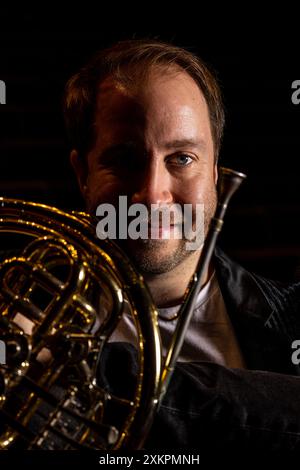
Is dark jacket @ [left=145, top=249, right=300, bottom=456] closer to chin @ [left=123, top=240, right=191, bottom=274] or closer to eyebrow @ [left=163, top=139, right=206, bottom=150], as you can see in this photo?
chin @ [left=123, top=240, right=191, bottom=274]

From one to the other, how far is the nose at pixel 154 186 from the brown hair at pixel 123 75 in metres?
0.17

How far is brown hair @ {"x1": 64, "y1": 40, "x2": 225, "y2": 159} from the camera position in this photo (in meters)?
1.13

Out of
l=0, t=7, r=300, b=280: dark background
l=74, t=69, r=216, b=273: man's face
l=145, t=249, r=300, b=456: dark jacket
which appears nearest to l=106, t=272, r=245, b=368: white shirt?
l=74, t=69, r=216, b=273: man's face

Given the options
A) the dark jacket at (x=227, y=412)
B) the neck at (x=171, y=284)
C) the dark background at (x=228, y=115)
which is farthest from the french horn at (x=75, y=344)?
the dark background at (x=228, y=115)

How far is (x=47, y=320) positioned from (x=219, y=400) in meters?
0.25

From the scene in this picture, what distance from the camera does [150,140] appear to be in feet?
3.37

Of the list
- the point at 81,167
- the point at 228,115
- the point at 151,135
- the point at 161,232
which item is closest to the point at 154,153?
the point at 151,135

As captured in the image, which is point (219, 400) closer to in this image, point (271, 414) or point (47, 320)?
point (271, 414)

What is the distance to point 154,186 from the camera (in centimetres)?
101

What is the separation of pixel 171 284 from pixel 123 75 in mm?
388

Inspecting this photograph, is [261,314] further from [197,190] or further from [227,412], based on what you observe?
[227,412]

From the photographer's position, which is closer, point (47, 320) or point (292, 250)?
point (47, 320)
